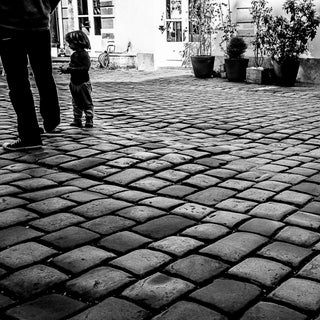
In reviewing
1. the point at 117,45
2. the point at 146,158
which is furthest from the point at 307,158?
the point at 117,45

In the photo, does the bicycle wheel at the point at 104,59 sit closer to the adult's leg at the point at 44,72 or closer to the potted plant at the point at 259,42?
the potted plant at the point at 259,42

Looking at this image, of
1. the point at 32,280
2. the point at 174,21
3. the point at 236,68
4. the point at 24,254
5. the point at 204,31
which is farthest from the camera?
the point at 174,21

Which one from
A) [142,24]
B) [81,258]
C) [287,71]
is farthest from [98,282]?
[142,24]

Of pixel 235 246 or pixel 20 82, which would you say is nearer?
pixel 235 246

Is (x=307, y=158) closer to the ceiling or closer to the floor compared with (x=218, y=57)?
closer to the floor

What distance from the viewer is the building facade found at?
502 inches

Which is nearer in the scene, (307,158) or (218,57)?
(307,158)

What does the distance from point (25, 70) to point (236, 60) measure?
23.7 ft

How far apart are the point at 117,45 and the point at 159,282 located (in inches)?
511

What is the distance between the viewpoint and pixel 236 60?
10.7m

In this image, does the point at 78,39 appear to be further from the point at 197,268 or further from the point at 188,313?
the point at 188,313

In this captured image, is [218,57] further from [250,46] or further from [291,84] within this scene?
[291,84]

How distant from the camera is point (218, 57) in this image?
39.1 ft

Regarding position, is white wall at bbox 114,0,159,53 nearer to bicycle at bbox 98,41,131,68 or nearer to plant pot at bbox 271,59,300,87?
bicycle at bbox 98,41,131,68
